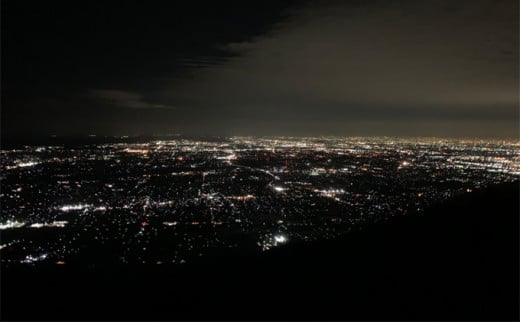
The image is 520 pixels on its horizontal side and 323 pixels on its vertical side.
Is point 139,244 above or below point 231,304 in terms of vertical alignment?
below

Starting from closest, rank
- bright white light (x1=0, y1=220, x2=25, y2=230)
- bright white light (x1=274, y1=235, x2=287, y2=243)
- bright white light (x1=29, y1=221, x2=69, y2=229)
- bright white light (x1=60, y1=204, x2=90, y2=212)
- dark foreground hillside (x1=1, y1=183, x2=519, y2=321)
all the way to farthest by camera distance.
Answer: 1. dark foreground hillside (x1=1, y1=183, x2=519, y2=321)
2. bright white light (x1=274, y1=235, x2=287, y2=243)
3. bright white light (x1=0, y1=220, x2=25, y2=230)
4. bright white light (x1=29, y1=221, x2=69, y2=229)
5. bright white light (x1=60, y1=204, x2=90, y2=212)

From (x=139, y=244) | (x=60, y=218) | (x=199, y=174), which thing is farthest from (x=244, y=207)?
(x=199, y=174)

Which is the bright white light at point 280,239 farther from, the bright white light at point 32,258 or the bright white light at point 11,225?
the bright white light at point 11,225

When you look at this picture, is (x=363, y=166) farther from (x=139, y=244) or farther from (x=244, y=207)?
(x=139, y=244)

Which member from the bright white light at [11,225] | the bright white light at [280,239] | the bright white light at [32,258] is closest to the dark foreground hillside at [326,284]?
the bright white light at [32,258]

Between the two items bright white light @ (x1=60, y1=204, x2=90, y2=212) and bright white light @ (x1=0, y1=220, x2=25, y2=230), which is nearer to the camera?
bright white light @ (x1=0, y1=220, x2=25, y2=230)

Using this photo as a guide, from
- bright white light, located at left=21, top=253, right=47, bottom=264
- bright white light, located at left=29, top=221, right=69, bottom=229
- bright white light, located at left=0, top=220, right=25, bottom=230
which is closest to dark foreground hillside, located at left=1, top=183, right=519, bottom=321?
bright white light, located at left=21, top=253, right=47, bottom=264

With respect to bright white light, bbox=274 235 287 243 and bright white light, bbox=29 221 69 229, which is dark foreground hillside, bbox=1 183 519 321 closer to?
bright white light, bbox=274 235 287 243

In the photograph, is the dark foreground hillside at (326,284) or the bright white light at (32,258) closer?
the dark foreground hillside at (326,284)

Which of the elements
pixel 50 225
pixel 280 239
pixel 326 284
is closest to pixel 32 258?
pixel 50 225
